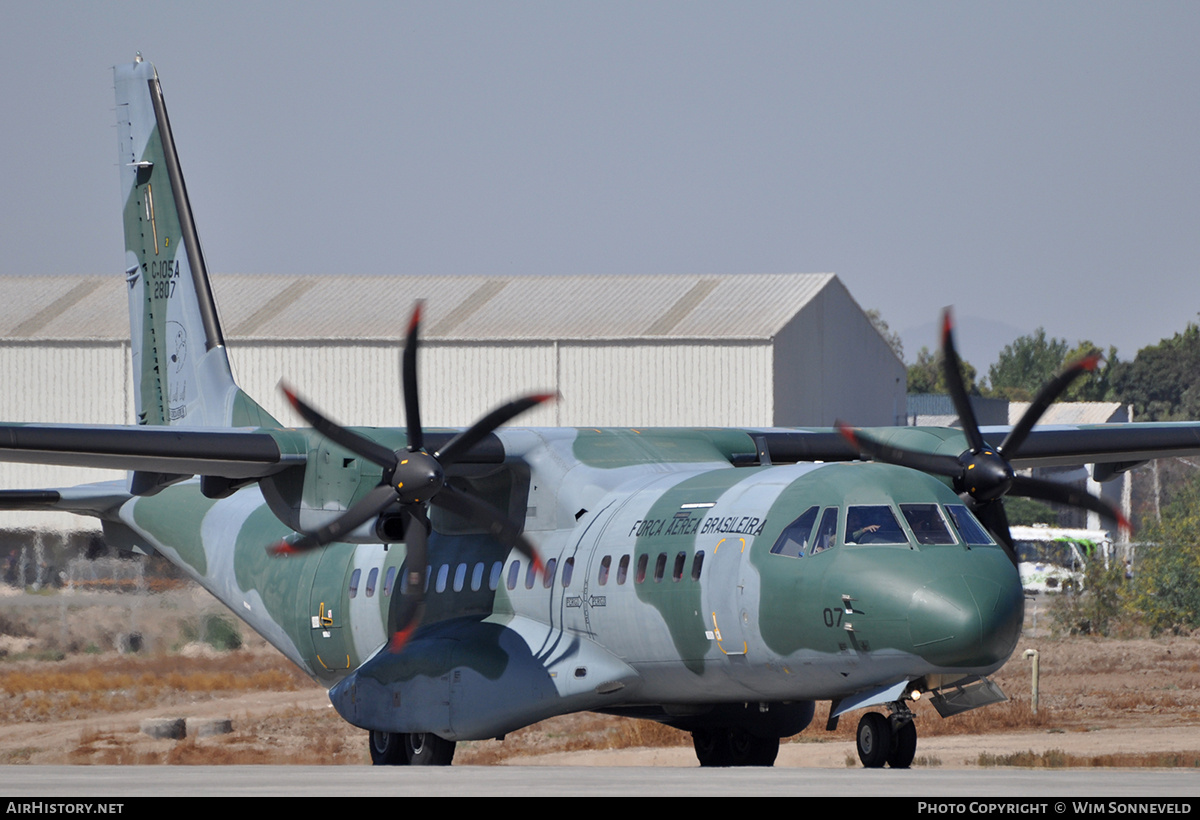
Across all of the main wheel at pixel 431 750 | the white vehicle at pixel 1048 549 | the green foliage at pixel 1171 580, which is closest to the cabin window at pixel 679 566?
the main wheel at pixel 431 750

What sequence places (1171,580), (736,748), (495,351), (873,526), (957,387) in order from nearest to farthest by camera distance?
(873,526)
(957,387)
(736,748)
(1171,580)
(495,351)

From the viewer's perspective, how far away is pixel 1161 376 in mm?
100375

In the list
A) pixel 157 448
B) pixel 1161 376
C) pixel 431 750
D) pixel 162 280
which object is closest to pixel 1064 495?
pixel 431 750

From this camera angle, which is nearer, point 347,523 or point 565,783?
point 565,783

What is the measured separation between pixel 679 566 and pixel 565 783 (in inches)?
171

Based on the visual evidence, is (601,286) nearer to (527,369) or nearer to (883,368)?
(527,369)

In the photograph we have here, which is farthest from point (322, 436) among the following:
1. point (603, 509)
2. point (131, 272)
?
point (131, 272)

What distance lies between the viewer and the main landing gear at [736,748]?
1641 centimetres

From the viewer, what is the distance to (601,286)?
157ft

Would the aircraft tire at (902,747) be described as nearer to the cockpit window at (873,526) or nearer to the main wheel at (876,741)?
the main wheel at (876,741)

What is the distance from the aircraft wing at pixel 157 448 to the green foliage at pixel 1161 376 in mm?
89818

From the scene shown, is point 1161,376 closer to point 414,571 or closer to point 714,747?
point 714,747

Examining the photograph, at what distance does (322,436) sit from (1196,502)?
97.9 feet

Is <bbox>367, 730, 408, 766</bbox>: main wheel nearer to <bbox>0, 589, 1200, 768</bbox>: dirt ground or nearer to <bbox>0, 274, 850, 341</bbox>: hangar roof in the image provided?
<bbox>0, 589, 1200, 768</bbox>: dirt ground
